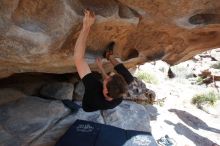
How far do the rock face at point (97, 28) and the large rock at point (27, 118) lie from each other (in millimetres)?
642

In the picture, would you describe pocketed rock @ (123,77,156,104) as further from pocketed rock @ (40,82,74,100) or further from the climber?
the climber

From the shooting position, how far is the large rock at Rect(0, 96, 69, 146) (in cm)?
527

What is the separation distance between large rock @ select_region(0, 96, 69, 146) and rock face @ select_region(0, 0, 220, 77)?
0.64 meters

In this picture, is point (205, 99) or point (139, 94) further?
point (205, 99)

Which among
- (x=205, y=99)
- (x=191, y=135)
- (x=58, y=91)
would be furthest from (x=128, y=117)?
(x=205, y=99)

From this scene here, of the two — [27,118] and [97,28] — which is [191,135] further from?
[97,28]

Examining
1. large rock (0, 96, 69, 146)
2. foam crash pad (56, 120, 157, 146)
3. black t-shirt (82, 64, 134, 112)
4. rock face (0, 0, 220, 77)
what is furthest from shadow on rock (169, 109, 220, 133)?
black t-shirt (82, 64, 134, 112)

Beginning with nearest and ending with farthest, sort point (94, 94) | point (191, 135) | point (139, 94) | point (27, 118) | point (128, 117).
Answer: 1. point (94, 94)
2. point (27, 118)
3. point (128, 117)
4. point (191, 135)
5. point (139, 94)

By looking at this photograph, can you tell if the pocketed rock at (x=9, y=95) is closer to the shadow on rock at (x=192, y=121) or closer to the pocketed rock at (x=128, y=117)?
the pocketed rock at (x=128, y=117)

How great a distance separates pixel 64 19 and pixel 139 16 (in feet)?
4.06

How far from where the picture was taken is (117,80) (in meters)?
4.13

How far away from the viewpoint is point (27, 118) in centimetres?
557

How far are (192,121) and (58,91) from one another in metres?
4.82

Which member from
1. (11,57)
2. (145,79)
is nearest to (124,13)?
→ (11,57)
